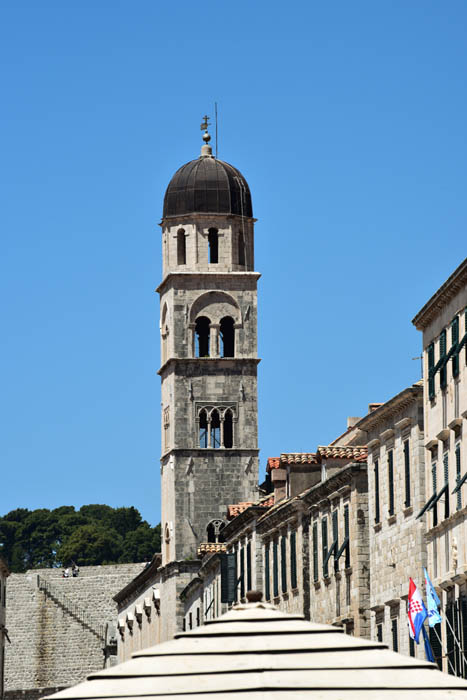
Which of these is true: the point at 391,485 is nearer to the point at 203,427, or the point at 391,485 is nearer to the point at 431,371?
the point at 431,371

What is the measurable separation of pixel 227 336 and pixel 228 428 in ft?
14.7

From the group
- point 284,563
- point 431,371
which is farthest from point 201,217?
point 431,371

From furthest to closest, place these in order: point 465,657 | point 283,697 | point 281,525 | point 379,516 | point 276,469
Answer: point 276,469 → point 281,525 → point 379,516 → point 465,657 → point 283,697

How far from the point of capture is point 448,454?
41.9 m

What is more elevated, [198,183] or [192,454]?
[198,183]

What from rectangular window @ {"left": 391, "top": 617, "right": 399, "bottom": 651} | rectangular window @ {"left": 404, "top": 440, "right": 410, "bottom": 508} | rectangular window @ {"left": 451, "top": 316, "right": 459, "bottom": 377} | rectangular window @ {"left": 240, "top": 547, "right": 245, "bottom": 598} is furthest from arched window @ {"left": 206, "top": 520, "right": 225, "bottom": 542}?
rectangular window @ {"left": 451, "top": 316, "right": 459, "bottom": 377}

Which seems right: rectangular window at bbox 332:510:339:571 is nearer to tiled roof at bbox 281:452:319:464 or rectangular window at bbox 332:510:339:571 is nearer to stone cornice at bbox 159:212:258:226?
tiled roof at bbox 281:452:319:464

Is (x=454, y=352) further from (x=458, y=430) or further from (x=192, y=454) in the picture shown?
(x=192, y=454)

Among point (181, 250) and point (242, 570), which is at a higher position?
point (181, 250)

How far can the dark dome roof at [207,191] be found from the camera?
8976cm

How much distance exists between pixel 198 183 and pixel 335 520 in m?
38.8

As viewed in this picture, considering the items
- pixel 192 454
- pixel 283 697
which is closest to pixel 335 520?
pixel 192 454

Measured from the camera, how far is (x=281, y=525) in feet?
204

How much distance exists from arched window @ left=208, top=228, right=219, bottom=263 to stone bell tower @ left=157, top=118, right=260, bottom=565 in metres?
0.05
